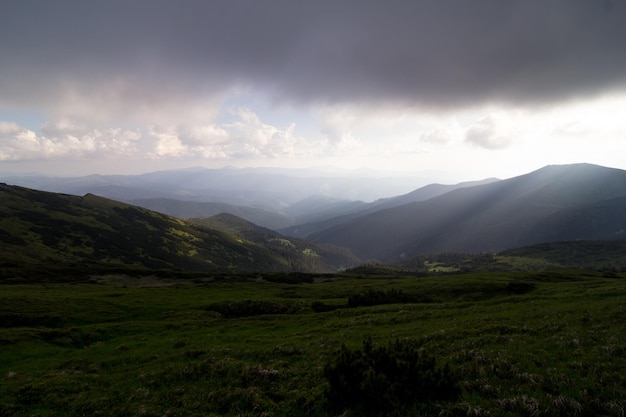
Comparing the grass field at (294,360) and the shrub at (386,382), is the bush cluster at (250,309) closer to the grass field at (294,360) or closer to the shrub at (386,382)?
the grass field at (294,360)

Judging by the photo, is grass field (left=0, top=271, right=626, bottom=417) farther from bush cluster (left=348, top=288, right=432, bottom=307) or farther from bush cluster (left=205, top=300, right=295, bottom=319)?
bush cluster (left=348, top=288, right=432, bottom=307)

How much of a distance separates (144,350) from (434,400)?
27239 millimetres

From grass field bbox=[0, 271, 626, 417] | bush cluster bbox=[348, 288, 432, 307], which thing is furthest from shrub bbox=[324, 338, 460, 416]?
bush cluster bbox=[348, 288, 432, 307]

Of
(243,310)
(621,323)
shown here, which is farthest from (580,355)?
(243,310)

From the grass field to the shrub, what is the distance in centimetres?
55

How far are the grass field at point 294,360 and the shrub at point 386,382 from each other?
553mm

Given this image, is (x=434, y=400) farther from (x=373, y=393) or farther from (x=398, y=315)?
(x=398, y=315)

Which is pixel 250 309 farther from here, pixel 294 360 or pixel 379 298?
pixel 294 360

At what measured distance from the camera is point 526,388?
1246 cm

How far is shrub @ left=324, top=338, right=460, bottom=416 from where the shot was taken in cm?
1195

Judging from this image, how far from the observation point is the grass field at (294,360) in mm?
12602

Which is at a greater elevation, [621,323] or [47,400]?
[621,323]

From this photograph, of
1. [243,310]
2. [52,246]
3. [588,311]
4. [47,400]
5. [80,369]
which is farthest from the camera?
[52,246]

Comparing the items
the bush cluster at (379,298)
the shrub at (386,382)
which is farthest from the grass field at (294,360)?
the bush cluster at (379,298)
